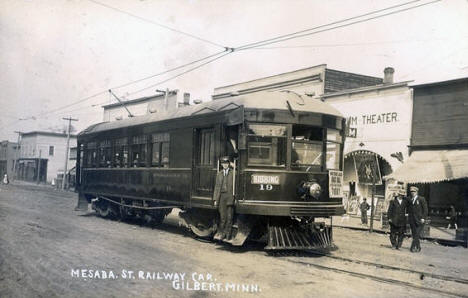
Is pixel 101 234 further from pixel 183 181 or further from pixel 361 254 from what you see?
pixel 361 254

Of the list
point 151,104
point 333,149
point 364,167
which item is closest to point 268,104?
point 333,149

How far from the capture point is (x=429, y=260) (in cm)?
1005

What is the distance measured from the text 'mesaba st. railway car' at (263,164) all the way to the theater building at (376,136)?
9353mm

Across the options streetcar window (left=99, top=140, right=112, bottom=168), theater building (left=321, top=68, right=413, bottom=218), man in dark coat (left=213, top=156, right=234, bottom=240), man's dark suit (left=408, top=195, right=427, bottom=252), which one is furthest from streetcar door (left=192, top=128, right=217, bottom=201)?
theater building (left=321, top=68, right=413, bottom=218)

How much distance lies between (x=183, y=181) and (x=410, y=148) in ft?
36.5

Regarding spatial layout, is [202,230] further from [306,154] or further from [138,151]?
[138,151]

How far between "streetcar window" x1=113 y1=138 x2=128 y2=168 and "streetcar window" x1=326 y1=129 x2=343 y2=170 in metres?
6.90

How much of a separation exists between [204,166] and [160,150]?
7.53ft

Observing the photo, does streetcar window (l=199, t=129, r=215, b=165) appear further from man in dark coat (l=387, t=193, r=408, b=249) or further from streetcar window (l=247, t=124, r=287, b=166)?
man in dark coat (l=387, t=193, r=408, b=249)

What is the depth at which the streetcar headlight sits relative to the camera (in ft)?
30.6

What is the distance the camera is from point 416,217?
1150 cm

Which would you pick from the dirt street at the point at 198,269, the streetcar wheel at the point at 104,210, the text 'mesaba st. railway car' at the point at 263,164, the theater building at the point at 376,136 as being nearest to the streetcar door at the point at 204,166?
the text 'mesaba st. railway car' at the point at 263,164

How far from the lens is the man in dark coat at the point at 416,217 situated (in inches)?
447

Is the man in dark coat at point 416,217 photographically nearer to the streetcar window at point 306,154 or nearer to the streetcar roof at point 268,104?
the streetcar roof at point 268,104
